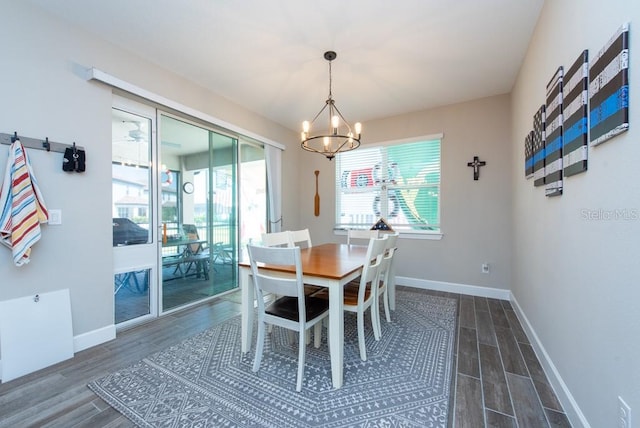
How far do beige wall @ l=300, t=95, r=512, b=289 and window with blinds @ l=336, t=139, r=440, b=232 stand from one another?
0.17 metres

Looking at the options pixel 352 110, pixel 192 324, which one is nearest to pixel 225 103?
pixel 352 110

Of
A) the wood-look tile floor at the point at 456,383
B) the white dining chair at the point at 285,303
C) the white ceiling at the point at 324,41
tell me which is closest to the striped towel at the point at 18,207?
the wood-look tile floor at the point at 456,383

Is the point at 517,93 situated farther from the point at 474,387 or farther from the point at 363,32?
the point at 474,387

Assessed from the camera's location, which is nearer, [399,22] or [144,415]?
[144,415]

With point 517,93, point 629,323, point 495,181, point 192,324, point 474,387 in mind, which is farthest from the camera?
point 495,181

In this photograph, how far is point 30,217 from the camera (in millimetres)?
1945

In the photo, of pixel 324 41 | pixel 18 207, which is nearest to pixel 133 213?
pixel 18 207

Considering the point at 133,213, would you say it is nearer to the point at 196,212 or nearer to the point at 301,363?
the point at 196,212

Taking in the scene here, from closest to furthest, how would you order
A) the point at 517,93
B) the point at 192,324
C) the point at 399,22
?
the point at 399,22, the point at 192,324, the point at 517,93

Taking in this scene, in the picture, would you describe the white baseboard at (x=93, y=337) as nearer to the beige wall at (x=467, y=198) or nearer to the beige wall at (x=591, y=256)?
the beige wall at (x=591, y=256)

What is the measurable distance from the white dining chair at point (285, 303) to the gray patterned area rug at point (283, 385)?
0.17m

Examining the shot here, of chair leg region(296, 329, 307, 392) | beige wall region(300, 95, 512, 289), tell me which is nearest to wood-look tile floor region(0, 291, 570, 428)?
chair leg region(296, 329, 307, 392)

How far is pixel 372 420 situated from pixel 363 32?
2.79 m

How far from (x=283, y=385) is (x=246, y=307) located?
24.7 inches
